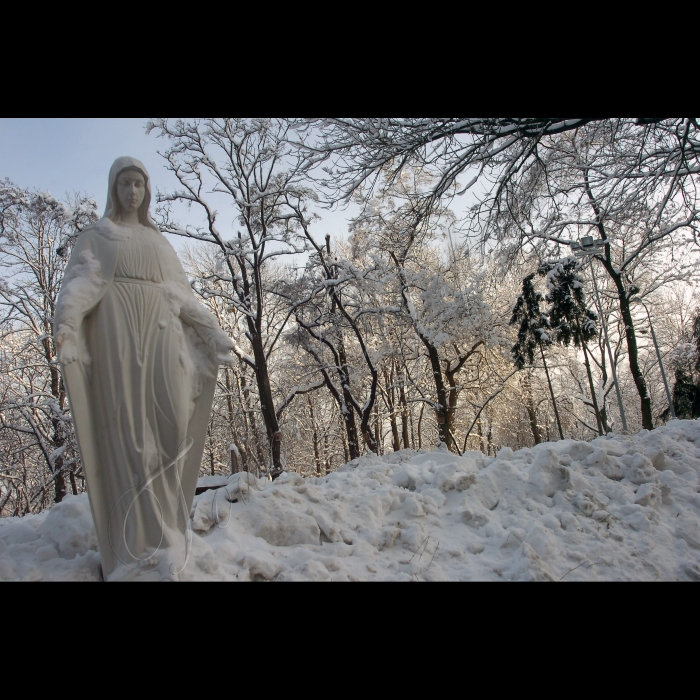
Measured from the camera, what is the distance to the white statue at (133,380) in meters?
2.35

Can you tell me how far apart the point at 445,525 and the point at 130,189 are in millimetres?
3158

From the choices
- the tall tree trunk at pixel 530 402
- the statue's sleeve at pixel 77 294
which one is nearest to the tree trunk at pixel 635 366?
the tall tree trunk at pixel 530 402

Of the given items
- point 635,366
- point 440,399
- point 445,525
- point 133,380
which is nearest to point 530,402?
point 440,399

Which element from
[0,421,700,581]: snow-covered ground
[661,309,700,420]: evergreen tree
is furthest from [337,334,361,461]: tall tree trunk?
[661,309,700,420]: evergreen tree

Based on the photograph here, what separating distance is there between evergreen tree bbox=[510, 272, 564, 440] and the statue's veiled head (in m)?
11.3

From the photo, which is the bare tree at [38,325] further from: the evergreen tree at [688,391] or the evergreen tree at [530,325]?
the evergreen tree at [688,391]

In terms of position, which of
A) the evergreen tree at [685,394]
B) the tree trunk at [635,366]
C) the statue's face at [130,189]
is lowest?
the evergreen tree at [685,394]

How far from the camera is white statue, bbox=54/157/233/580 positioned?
7.70 feet

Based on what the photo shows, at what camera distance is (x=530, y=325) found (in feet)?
41.3

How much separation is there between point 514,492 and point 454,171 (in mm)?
3807

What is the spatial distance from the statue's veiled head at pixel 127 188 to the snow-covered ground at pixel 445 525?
6.31 ft

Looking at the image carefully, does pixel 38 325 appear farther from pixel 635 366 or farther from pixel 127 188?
pixel 635 366

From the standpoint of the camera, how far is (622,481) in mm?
3883
